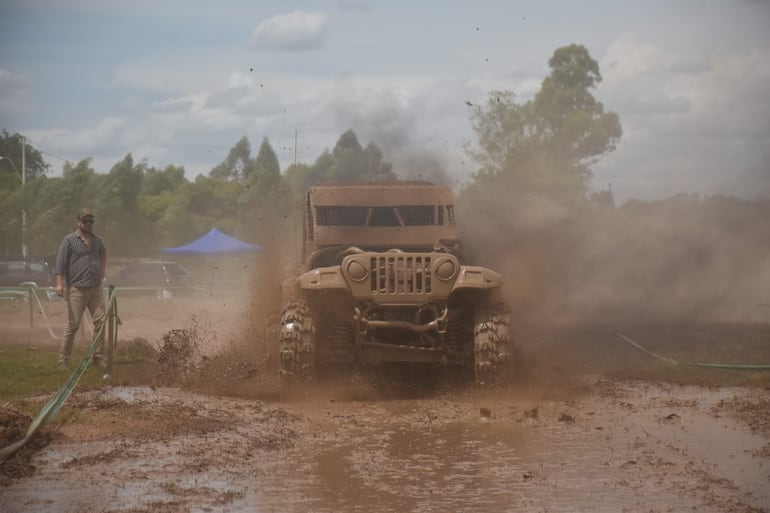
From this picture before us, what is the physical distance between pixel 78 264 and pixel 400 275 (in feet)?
14.0

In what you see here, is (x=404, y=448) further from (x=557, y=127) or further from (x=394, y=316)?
(x=557, y=127)

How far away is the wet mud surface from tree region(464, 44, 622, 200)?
3263 centimetres

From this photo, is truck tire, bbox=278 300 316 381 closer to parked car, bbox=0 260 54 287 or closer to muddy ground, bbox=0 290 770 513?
muddy ground, bbox=0 290 770 513

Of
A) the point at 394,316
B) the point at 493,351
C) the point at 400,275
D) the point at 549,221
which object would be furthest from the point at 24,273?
the point at 493,351

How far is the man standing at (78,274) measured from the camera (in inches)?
517

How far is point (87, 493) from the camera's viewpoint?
679 centimetres

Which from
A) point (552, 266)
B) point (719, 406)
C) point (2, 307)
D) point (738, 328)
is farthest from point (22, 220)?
point (719, 406)

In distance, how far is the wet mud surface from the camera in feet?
22.0

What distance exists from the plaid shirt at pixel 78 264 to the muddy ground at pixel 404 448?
69.0 inches

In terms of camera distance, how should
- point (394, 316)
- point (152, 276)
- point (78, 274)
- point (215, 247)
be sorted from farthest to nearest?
point (215, 247) → point (152, 276) → point (78, 274) → point (394, 316)

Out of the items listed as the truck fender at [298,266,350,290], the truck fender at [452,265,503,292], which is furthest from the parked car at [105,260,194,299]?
the truck fender at [452,265,503,292]

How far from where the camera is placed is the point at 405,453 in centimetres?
832

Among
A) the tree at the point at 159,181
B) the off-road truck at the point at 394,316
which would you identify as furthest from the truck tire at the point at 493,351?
the tree at the point at 159,181

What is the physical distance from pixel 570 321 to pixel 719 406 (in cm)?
952
